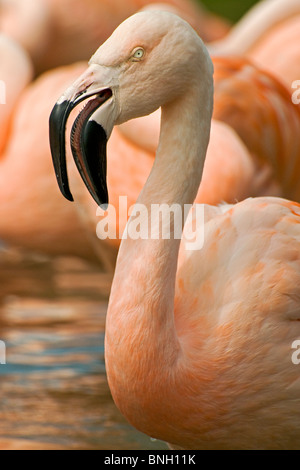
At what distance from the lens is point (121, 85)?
273cm

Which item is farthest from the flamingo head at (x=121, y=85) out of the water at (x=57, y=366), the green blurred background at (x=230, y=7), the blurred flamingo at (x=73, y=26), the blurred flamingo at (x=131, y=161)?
the green blurred background at (x=230, y=7)

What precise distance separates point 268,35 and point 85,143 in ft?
14.0

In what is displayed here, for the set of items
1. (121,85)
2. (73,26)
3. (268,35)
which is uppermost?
(73,26)

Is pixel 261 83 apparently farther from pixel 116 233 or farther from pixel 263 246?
pixel 263 246

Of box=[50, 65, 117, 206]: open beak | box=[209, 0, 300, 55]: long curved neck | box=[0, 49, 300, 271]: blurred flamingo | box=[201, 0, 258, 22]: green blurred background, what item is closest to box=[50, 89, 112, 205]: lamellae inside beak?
box=[50, 65, 117, 206]: open beak

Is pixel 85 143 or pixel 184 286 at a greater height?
pixel 85 143

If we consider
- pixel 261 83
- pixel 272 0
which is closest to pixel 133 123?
pixel 261 83

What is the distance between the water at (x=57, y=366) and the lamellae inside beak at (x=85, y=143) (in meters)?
1.33

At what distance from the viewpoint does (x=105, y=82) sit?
8.84 feet

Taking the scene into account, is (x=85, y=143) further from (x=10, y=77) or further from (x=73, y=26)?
(x=73, y=26)

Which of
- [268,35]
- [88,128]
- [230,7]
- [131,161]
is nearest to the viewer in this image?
[88,128]

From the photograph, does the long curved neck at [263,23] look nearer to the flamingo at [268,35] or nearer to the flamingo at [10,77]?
the flamingo at [268,35]

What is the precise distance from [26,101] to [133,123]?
5.14ft

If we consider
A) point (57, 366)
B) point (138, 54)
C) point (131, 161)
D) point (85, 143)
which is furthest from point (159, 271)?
point (57, 366)
